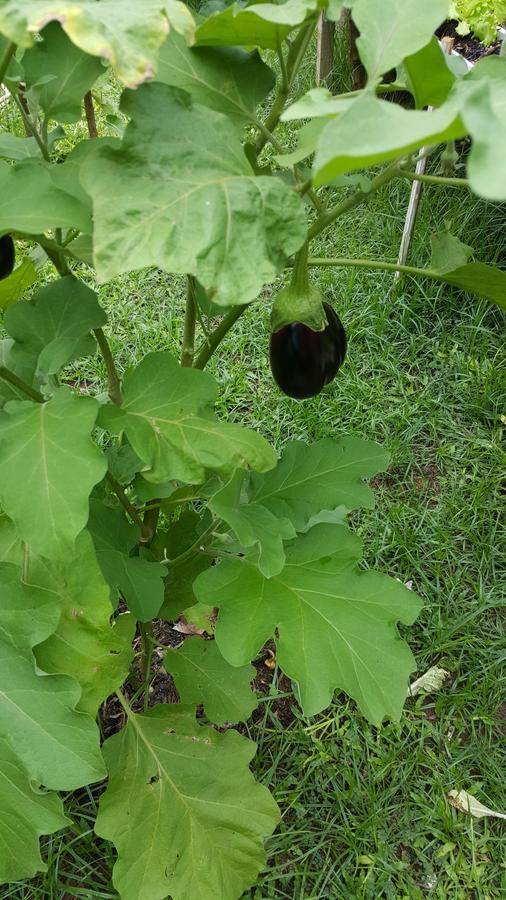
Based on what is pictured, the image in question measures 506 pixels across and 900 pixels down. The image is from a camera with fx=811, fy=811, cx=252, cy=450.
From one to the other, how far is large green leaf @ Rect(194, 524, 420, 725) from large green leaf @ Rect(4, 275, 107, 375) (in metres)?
0.30

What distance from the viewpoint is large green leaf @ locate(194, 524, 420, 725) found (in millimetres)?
919

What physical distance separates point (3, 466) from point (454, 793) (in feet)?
3.48

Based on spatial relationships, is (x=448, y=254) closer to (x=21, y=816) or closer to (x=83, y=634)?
(x=83, y=634)

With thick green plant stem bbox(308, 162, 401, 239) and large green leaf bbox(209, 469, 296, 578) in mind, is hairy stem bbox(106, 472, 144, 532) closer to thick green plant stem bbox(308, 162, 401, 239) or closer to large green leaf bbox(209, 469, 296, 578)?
large green leaf bbox(209, 469, 296, 578)

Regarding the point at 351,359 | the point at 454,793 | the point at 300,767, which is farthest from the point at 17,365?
the point at 351,359

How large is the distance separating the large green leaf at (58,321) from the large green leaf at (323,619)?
0.99ft

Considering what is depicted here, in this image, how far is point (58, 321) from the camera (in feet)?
2.66

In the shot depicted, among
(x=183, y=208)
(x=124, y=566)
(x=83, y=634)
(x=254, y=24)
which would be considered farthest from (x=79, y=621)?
(x=254, y=24)

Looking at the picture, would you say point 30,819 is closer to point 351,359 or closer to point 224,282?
point 224,282

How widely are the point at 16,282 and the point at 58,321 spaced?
19 centimetres

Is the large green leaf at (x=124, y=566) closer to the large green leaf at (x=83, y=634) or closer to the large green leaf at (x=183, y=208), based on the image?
the large green leaf at (x=83, y=634)

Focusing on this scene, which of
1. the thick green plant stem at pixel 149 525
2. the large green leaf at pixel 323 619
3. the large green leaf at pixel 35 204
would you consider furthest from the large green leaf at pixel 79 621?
the large green leaf at pixel 35 204

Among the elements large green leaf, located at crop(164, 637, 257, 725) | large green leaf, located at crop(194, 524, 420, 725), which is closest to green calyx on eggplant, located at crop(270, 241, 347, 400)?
large green leaf, located at crop(194, 524, 420, 725)

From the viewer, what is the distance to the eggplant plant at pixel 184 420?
0.52 meters
